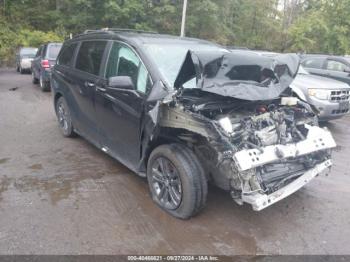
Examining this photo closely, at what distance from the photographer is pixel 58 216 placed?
3631 mm

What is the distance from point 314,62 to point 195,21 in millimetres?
15382

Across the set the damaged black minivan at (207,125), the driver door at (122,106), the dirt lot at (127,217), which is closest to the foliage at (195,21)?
the driver door at (122,106)

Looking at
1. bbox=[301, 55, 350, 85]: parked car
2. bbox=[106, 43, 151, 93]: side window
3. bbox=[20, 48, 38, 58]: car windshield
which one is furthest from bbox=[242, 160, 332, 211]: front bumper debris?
bbox=[20, 48, 38, 58]: car windshield

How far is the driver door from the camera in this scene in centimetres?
396

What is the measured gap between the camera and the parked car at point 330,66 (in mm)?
10766

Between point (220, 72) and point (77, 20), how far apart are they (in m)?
23.4

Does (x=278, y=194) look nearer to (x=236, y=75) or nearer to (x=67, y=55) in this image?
(x=236, y=75)

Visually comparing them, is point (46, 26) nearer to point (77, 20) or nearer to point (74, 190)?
point (77, 20)

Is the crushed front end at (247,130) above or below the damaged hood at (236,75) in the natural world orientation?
below

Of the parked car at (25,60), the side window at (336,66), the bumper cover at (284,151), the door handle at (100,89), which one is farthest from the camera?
the parked car at (25,60)

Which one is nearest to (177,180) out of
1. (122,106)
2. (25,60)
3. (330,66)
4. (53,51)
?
(122,106)

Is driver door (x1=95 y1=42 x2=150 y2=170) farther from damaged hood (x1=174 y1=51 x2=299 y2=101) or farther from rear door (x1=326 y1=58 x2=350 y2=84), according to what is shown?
rear door (x1=326 y1=58 x2=350 y2=84)

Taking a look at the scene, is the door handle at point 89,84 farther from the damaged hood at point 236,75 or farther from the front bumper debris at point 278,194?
the front bumper debris at point 278,194

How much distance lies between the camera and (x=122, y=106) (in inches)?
163
